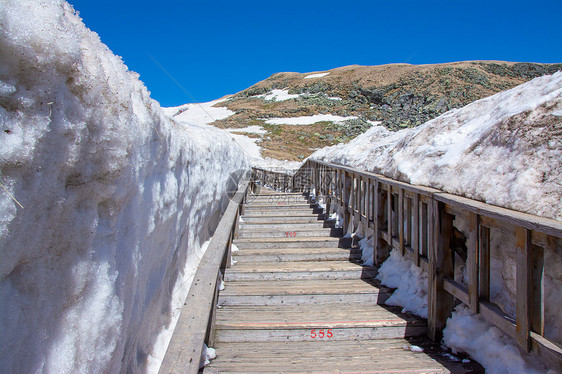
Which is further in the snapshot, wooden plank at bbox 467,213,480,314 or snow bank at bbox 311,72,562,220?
wooden plank at bbox 467,213,480,314

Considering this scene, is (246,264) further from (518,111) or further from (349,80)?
(349,80)

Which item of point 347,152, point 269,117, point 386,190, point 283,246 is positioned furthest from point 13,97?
point 269,117

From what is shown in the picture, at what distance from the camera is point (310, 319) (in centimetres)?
322

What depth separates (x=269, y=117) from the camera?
140ft

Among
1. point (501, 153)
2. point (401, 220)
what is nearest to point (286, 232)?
point (401, 220)

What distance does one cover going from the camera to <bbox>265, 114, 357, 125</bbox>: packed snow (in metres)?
40.4

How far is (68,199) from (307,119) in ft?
138

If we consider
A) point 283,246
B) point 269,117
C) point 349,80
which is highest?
point 349,80

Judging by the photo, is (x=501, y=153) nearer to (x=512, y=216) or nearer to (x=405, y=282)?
(x=512, y=216)

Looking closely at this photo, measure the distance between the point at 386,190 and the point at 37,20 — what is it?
354cm

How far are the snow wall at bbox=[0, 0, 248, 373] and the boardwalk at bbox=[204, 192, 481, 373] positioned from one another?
3.60ft

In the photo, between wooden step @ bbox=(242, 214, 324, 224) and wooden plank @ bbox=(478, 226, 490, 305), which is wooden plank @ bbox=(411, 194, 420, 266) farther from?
wooden step @ bbox=(242, 214, 324, 224)

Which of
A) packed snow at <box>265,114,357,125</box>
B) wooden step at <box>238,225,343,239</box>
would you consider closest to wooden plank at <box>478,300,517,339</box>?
wooden step at <box>238,225,343,239</box>

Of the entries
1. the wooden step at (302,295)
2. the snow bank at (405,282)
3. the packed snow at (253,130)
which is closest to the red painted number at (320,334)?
the wooden step at (302,295)
